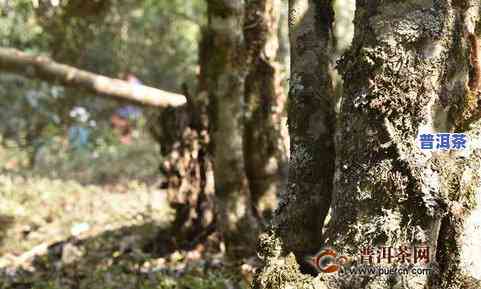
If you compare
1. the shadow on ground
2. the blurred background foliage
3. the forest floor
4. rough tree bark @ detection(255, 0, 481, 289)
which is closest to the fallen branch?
the forest floor

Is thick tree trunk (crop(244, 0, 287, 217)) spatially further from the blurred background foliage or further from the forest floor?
the blurred background foliage

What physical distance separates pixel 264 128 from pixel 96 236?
239 centimetres

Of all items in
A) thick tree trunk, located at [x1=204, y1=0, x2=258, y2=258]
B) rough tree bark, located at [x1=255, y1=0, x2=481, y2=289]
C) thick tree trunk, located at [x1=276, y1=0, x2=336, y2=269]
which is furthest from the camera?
thick tree trunk, located at [x1=204, y1=0, x2=258, y2=258]

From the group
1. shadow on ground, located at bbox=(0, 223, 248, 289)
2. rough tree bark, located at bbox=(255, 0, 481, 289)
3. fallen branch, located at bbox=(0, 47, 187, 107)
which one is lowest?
shadow on ground, located at bbox=(0, 223, 248, 289)

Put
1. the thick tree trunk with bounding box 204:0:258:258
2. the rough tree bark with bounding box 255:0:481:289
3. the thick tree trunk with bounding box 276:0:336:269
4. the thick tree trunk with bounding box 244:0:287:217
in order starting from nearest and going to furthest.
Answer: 1. the rough tree bark with bounding box 255:0:481:289
2. the thick tree trunk with bounding box 276:0:336:269
3. the thick tree trunk with bounding box 204:0:258:258
4. the thick tree trunk with bounding box 244:0:287:217

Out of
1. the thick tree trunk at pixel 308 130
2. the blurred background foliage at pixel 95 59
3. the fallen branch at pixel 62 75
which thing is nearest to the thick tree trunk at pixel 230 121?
the thick tree trunk at pixel 308 130

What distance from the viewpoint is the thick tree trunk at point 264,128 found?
6.60 metres

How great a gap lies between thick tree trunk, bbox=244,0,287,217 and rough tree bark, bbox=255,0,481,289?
10.4 ft

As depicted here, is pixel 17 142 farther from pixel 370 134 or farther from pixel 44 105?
pixel 370 134

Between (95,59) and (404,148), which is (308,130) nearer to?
(404,148)

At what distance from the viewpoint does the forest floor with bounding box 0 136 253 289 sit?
6.20 m

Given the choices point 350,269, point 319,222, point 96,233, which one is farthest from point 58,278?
point 350,269

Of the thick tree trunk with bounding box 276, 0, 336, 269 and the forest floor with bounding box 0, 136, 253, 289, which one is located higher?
the thick tree trunk with bounding box 276, 0, 336, 269

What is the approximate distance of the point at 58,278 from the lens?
6516mm
